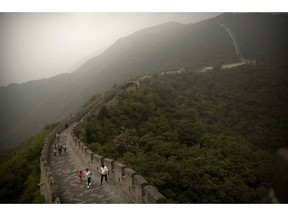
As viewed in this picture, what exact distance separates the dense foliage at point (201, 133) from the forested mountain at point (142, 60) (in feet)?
27.4

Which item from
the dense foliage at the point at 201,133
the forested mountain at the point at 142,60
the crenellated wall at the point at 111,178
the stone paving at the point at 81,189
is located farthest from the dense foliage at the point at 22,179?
the forested mountain at the point at 142,60

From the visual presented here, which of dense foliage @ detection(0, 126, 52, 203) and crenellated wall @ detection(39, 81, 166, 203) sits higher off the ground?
crenellated wall @ detection(39, 81, 166, 203)

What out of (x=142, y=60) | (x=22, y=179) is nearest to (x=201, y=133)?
(x=22, y=179)

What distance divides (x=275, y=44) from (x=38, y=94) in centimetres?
3767

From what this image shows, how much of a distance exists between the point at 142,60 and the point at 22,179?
31.9m

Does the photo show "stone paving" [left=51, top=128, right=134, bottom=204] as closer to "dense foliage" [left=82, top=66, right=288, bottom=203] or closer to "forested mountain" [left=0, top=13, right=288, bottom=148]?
"dense foliage" [left=82, top=66, right=288, bottom=203]

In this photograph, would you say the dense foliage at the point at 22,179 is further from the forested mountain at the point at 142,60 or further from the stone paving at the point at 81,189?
the forested mountain at the point at 142,60

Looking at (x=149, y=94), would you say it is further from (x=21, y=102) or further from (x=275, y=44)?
(x=21, y=102)

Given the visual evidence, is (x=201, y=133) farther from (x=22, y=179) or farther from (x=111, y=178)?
(x=111, y=178)

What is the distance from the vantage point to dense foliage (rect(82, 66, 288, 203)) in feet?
39.4

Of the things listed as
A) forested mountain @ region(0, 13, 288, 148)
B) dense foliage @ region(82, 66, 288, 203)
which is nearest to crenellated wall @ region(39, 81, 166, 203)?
dense foliage @ region(82, 66, 288, 203)

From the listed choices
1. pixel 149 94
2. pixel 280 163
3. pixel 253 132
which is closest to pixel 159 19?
pixel 149 94

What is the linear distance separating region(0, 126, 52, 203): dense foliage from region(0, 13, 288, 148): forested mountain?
20270 millimetres

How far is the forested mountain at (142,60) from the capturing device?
40156 millimetres
